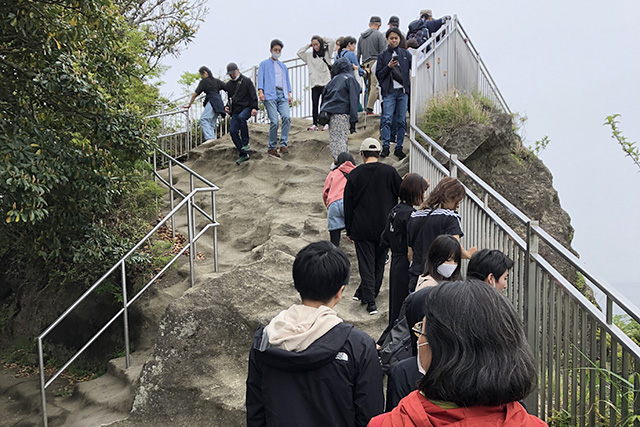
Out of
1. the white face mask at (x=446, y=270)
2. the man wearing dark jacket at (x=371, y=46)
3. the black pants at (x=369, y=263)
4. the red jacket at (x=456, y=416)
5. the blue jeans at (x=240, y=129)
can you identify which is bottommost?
the black pants at (x=369, y=263)

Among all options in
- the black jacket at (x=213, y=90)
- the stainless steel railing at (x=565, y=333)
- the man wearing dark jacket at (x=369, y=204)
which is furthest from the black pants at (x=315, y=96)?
the stainless steel railing at (x=565, y=333)

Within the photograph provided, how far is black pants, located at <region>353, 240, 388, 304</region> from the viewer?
6.61 metres

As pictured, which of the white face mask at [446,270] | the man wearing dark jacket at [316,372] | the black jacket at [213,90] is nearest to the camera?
the man wearing dark jacket at [316,372]

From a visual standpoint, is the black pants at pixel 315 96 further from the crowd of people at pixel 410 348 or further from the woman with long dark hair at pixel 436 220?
the woman with long dark hair at pixel 436 220

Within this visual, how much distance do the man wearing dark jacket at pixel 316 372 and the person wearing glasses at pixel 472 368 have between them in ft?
3.06

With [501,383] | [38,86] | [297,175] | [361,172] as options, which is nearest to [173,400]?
[361,172]

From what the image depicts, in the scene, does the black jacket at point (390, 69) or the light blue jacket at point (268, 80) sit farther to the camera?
the light blue jacket at point (268, 80)

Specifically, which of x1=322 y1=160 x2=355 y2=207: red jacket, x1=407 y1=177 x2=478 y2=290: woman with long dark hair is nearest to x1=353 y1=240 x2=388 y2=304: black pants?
x1=322 y1=160 x2=355 y2=207: red jacket

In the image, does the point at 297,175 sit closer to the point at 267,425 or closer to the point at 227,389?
the point at 227,389

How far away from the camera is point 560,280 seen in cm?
406

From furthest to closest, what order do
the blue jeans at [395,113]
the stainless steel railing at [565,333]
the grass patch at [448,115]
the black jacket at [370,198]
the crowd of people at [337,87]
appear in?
1. the grass patch at [448,115]
2. the blue jeans at [395,113]
3. the crowd of people at [337,87]
4. the black jacket at [370,198]
5. the stainless steel railing at [565,333]

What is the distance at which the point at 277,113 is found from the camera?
12.0m

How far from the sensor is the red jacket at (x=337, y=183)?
7344 millimetres

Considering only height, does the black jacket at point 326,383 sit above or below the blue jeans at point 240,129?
below
